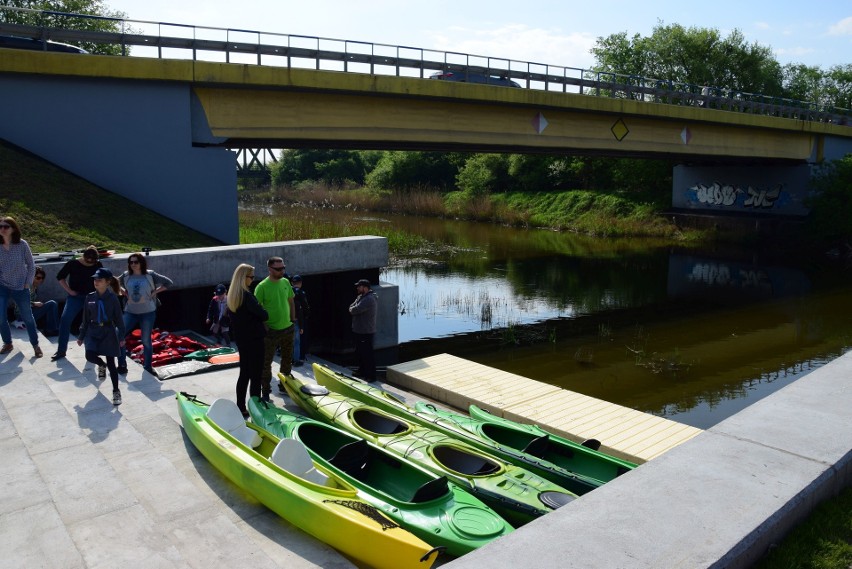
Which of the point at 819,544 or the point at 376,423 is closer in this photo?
the point at 819,544

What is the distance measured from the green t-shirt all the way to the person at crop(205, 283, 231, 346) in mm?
2794

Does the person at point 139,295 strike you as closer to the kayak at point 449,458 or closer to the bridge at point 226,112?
the kayak at point 449,458

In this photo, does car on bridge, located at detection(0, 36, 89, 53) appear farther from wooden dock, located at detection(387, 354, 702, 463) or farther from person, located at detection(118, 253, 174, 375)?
wooden dock, located at detection(387, 354, 702, 463)

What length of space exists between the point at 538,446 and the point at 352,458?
7.65 feet

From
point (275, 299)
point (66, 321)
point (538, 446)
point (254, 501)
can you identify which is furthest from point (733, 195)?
point (254, 501)

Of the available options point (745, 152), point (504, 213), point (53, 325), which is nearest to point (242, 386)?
point (53, 325)

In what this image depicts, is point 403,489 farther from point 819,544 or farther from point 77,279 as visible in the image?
point 77,279

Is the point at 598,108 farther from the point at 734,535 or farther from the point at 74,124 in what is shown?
the point at 734,535

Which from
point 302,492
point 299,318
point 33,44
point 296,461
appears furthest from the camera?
point 33,44

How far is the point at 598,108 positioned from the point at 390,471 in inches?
833

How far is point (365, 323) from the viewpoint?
1190 centimetres

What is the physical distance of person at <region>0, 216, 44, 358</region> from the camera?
29.4 ft

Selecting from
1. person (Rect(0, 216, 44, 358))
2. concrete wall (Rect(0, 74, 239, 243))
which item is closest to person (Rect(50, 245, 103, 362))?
person (Rect(0, 216, 44, 358))

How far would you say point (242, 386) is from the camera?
339 inches
